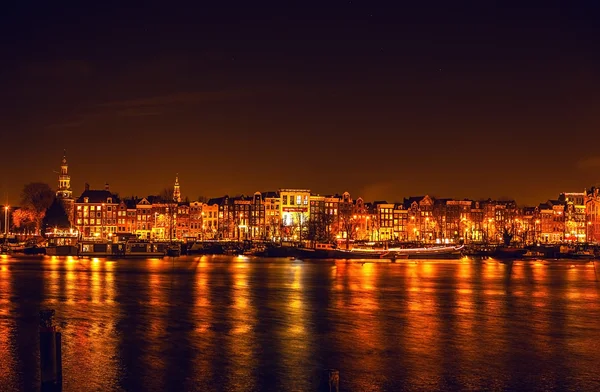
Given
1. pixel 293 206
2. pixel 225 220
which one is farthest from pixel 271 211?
Result: pixel 225 220

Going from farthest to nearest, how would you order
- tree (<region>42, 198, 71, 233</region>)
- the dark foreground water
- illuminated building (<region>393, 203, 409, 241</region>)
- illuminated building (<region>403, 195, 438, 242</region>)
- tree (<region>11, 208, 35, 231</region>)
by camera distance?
illuminated building (<region>393, 203, 409, 241</region>) < illuminated building (<region>403, 195, 438, 242</region>) < tree (<region>11, 208, 35, 231</region>) < tree (<region>42, 198, 71, 233</region>) < the dark foreground water

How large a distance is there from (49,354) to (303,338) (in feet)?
32.1

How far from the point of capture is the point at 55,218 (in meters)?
148

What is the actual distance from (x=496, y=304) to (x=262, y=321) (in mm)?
12454

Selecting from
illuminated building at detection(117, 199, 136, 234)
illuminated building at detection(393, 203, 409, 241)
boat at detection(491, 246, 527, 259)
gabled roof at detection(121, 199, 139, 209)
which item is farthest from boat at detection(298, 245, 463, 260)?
illuminated building at detection(393, 203, 409, 241)

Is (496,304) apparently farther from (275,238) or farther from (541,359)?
(275,238)


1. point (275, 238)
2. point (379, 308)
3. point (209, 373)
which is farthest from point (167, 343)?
point (275, 238)

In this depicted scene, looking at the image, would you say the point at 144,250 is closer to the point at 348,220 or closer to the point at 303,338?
the point at 348,220

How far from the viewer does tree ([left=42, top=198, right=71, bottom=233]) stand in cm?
14725

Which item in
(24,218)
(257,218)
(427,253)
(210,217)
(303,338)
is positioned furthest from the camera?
(210,217)

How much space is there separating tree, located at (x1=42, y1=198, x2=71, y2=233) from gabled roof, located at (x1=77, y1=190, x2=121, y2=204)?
2850 centimetres

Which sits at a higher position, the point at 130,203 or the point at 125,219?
the point at 130,203

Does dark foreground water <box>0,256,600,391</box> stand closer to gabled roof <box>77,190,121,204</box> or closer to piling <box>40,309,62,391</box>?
piling <box>40,309,62,391</box>

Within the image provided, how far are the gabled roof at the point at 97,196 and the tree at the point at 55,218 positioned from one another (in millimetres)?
28504
